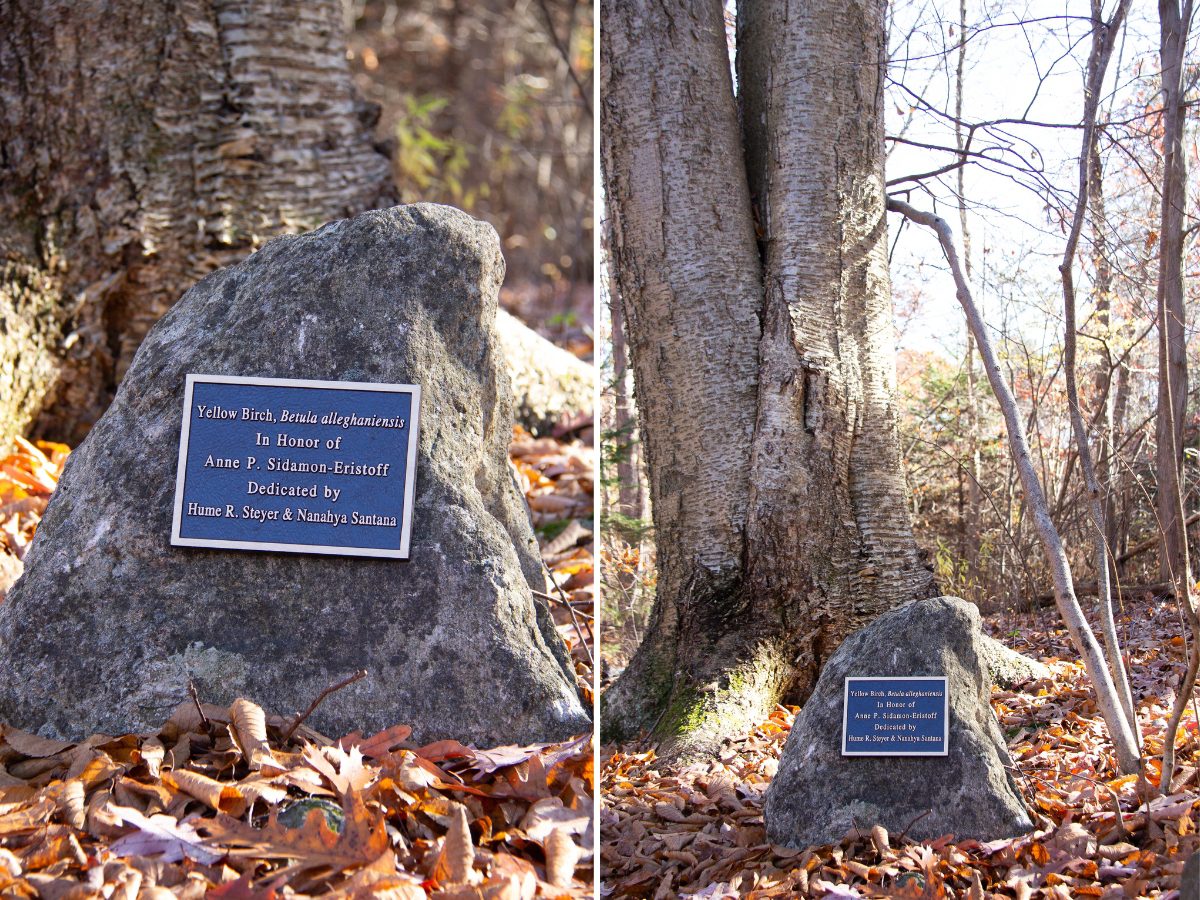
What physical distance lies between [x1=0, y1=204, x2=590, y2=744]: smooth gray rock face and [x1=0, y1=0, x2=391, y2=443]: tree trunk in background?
2.28m

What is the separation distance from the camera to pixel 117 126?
5.35 metres

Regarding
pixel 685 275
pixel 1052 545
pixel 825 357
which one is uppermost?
pixel 685 275

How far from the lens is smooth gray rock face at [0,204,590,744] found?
2.99 m

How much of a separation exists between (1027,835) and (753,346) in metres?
1.88

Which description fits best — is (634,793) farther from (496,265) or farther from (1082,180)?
(1082,180)

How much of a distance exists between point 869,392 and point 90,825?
270 centimetres

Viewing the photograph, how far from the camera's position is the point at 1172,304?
2.76 metres

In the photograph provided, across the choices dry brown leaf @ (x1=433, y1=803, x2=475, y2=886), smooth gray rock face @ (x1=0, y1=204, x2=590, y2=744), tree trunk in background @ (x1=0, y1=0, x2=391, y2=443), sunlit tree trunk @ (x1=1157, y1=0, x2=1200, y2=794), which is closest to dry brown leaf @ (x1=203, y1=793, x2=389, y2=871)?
dry brown leaf @ (x1=433, y1=803, x2=475, y2=886)

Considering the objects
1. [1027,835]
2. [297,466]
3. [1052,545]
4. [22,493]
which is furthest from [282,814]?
[22,493]

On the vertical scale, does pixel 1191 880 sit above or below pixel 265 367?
below

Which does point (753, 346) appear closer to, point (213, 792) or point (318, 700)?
point (318, 700)

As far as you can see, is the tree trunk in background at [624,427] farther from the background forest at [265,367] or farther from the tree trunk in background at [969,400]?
the tree trunk in background at [969,400]

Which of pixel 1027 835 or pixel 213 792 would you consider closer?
pixel 213 792

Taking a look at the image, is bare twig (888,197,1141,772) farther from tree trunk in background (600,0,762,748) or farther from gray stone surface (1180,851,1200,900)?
tree trunk in background (600,0,762,748)
